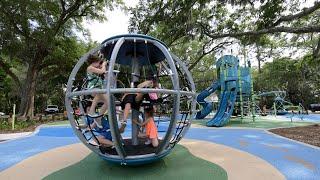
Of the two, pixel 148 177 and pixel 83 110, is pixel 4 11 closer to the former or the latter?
pixel 83 110

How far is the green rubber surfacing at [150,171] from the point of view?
5430 millimetres

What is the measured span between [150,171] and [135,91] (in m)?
1.73

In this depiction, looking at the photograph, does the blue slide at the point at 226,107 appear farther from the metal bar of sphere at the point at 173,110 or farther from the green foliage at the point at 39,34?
the green foliage at the point at 39,34

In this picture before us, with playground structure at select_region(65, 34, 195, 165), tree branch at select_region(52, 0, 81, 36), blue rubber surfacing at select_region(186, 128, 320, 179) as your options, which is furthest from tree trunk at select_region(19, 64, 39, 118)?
playground structure at select_region(65, 34, 195, 165)

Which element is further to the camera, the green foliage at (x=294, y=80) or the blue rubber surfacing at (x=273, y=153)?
the green foliage at (x=294, y=80)

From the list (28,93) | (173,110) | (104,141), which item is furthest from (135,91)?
(28,93)

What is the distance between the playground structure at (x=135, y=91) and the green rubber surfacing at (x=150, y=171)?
0.85 ft

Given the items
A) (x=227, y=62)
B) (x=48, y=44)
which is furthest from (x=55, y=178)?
(x=48, y=44)

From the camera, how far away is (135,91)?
4.95 meters

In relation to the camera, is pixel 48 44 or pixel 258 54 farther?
pixel 258 54

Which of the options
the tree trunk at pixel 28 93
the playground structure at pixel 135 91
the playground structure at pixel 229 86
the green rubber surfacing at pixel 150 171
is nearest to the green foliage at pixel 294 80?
the playground structure at pixel 229 86

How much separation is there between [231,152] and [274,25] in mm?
7077

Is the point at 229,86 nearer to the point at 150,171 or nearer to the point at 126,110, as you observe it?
the point at 126,110

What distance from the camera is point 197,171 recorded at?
18.6ft
